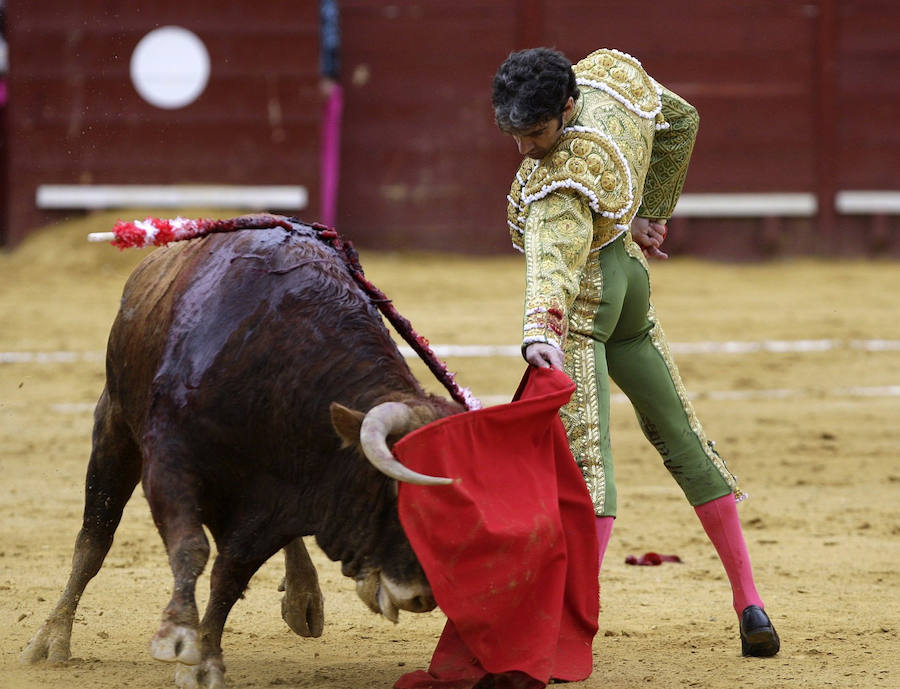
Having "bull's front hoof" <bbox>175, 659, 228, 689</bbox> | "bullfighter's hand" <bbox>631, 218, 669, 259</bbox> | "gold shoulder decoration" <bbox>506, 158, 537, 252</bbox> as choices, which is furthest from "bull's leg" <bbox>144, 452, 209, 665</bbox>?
"bullfighter's hand" <bbox>631, 218, 669, 259</bbox>

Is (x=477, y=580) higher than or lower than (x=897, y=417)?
higher

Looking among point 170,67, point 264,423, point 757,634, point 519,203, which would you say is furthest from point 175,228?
point 170,67

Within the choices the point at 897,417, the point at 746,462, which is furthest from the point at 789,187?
the point at 746,462

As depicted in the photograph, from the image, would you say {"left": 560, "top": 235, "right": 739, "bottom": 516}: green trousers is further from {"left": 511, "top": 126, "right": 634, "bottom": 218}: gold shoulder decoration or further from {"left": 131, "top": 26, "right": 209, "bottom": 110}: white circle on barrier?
{"left": 131, "top": 26, "right": 209, "bottom": 110}: white circle on barrier

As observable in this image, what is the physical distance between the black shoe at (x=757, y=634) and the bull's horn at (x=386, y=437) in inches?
34.9

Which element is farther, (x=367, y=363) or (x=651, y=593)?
(x=651, y=593)

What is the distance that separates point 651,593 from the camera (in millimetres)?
3533

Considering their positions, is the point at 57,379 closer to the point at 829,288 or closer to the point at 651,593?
the point at 651,593

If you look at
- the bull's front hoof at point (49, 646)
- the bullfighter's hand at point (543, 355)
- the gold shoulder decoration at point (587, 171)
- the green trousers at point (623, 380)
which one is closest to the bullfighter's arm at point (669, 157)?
the green trousers at point (623, 380)

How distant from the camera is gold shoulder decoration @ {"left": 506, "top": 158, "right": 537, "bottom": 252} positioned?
110 inches

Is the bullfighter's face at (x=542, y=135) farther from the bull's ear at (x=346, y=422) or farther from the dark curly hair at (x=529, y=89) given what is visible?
the bull's ear at (x=346, y=422)

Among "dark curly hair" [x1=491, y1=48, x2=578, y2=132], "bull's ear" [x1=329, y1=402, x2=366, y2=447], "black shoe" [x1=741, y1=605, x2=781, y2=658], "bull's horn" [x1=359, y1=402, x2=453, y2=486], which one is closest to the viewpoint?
"bull's horn" [x1=359, y1=402, x2=453, y2=486]

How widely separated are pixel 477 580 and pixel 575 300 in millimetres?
647

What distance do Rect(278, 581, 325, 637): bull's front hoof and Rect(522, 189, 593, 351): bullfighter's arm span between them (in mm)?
767
